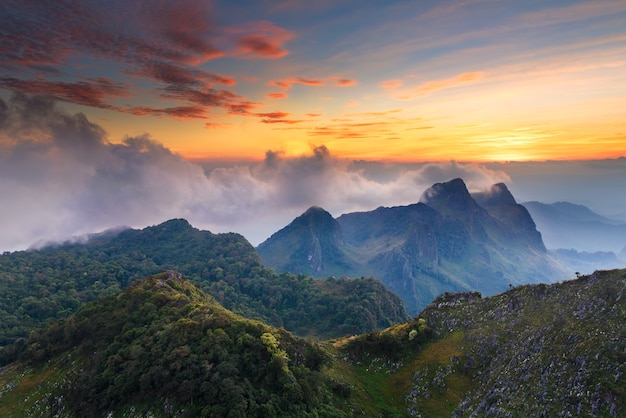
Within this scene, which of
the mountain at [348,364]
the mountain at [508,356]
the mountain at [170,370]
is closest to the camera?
the mountain at [508,356]

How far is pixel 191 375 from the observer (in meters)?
70.9

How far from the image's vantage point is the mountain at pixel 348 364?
62.3m

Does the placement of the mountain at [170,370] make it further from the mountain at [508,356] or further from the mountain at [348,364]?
the mountain at [508,356]

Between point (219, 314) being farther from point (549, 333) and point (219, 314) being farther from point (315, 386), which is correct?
point (549, 333)

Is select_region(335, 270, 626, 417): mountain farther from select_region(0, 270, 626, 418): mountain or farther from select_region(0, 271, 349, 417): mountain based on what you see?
select_region(0, 271, 349, 417): mountain

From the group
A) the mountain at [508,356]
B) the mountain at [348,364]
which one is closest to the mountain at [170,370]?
the mountain at [348,364]

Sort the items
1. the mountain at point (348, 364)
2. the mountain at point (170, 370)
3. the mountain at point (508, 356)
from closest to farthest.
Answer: the mountain at point (508, 356), the mountain at point (348, 364), the mountain at point (170, 370)

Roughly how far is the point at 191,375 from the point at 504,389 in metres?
61.9

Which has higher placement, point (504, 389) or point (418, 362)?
point (504, 389)

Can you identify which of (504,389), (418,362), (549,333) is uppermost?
(549,333)

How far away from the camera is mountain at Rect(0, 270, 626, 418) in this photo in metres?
62.3

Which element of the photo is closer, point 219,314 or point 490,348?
point 490,348

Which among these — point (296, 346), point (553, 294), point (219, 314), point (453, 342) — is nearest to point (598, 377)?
point (553, 294)

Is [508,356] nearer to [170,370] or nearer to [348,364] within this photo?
[348,364]
